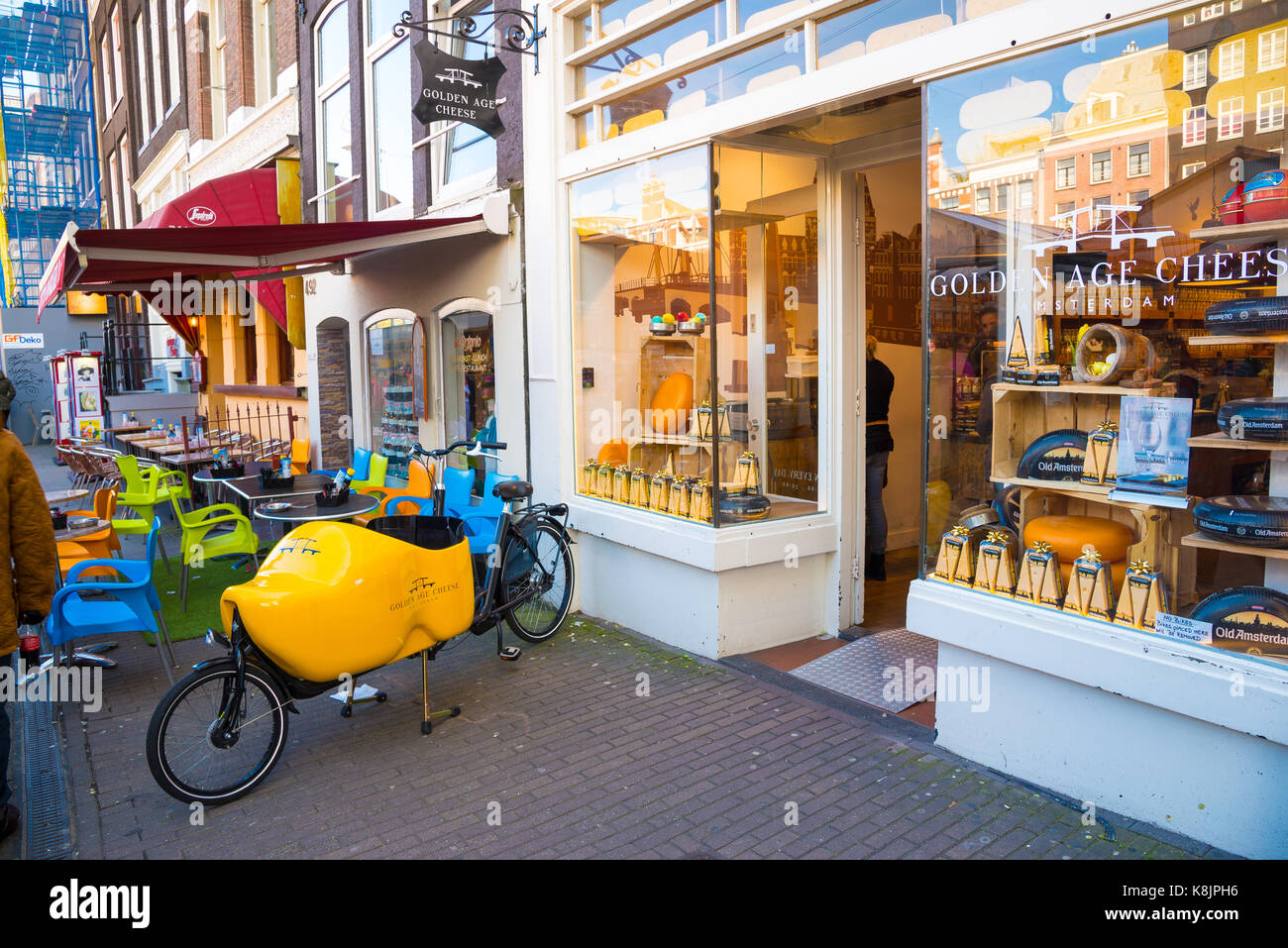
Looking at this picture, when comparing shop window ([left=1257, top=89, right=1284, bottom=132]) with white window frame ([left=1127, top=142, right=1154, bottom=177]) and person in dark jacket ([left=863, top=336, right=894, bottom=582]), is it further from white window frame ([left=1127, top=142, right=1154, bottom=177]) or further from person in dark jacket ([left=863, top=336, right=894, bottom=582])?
person in dark jacket ([left=863, top=336, right=894, bottom=582])

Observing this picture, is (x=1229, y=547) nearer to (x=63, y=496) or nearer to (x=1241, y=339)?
(x=1241, y=339)

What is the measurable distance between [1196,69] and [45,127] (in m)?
37.8

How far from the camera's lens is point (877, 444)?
692cm

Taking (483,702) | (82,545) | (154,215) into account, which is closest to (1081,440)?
(483,702)

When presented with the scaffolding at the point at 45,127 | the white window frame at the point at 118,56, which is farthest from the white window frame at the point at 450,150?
the scaffolding at the point at 45,127

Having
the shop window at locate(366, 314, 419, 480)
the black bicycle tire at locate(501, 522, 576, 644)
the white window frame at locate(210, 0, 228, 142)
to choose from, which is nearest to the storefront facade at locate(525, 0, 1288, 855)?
the black bicycle tire at locate(501, 522, 576, 644)

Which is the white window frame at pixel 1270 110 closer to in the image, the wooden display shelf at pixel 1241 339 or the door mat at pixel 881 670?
the wooden display shelf at pixel 1241 339

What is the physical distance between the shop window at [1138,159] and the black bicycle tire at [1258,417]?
1.03 m

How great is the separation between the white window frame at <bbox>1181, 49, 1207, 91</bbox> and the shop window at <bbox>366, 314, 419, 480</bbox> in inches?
301

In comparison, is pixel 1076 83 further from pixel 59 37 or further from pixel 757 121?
pixel 59 37
